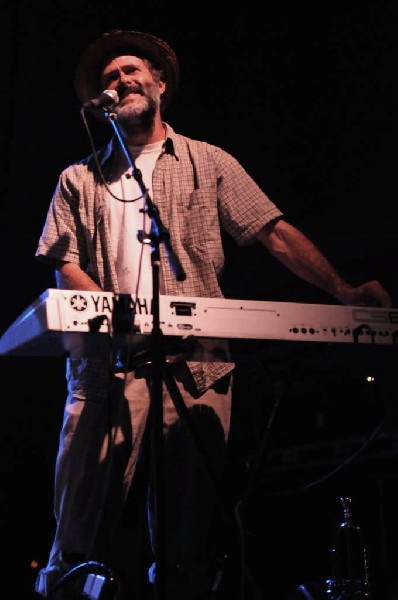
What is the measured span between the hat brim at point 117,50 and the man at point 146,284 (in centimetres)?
5

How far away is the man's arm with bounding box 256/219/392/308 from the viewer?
2.39 metres

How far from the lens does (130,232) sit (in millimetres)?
2508

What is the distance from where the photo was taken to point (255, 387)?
2428 millimetres

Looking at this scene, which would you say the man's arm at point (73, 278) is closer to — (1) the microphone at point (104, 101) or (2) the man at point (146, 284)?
(2) the man at point (146, 284)

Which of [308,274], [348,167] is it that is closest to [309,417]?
[348,167]

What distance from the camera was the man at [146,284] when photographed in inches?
87.7

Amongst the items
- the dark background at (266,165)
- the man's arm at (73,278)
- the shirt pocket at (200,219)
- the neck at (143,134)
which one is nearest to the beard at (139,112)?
the neck at (143,134)

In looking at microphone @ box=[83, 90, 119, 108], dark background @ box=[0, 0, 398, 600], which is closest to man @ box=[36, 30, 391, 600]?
microphone @ box=[83, 90, 119, 108]

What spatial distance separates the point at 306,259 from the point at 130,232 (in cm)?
62

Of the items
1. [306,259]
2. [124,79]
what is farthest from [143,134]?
[306,259]

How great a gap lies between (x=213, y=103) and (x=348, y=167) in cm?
94

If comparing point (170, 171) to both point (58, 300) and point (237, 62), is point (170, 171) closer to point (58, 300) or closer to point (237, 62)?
point (58, 300)

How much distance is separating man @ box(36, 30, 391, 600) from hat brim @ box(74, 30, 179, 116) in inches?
2.0

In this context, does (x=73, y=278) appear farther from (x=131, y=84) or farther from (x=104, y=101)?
(x=131, y=84)
